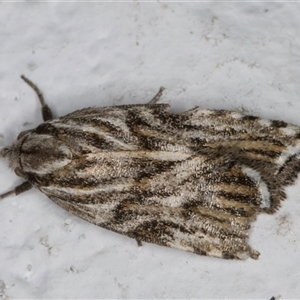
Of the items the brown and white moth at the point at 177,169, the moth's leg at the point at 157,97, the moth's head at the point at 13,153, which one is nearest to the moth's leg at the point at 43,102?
the moth's head at the point at 13,153

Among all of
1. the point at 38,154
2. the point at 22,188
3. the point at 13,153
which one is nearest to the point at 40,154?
the point at 38,154

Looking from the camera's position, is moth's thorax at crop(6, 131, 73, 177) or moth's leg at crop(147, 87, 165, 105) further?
moth's leg at crop(147, 87, 165, 105)

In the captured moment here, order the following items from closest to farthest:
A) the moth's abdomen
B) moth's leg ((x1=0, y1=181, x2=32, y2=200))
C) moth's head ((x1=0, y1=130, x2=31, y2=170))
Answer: the moth's abdomen < moth's head ((x1=0, y1=130, x2=31, y2=170)) < moth's leg ((x1=0, y1=181, x2=32, y2=200))

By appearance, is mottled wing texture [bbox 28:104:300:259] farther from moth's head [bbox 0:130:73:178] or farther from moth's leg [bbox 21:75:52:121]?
moth's leg [bbox 21:75:52:121]

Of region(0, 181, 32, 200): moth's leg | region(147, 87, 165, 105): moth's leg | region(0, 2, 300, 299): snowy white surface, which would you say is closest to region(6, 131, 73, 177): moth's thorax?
region(0, 181, 32, 200): moth's leg

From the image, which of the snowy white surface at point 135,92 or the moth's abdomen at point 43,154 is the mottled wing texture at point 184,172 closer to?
the moth's abdomen at point 43,154

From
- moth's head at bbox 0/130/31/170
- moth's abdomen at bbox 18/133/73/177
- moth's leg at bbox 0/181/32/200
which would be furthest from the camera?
moth's leg at bbox 0/181/32/200

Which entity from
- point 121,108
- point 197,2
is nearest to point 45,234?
point 121,108
